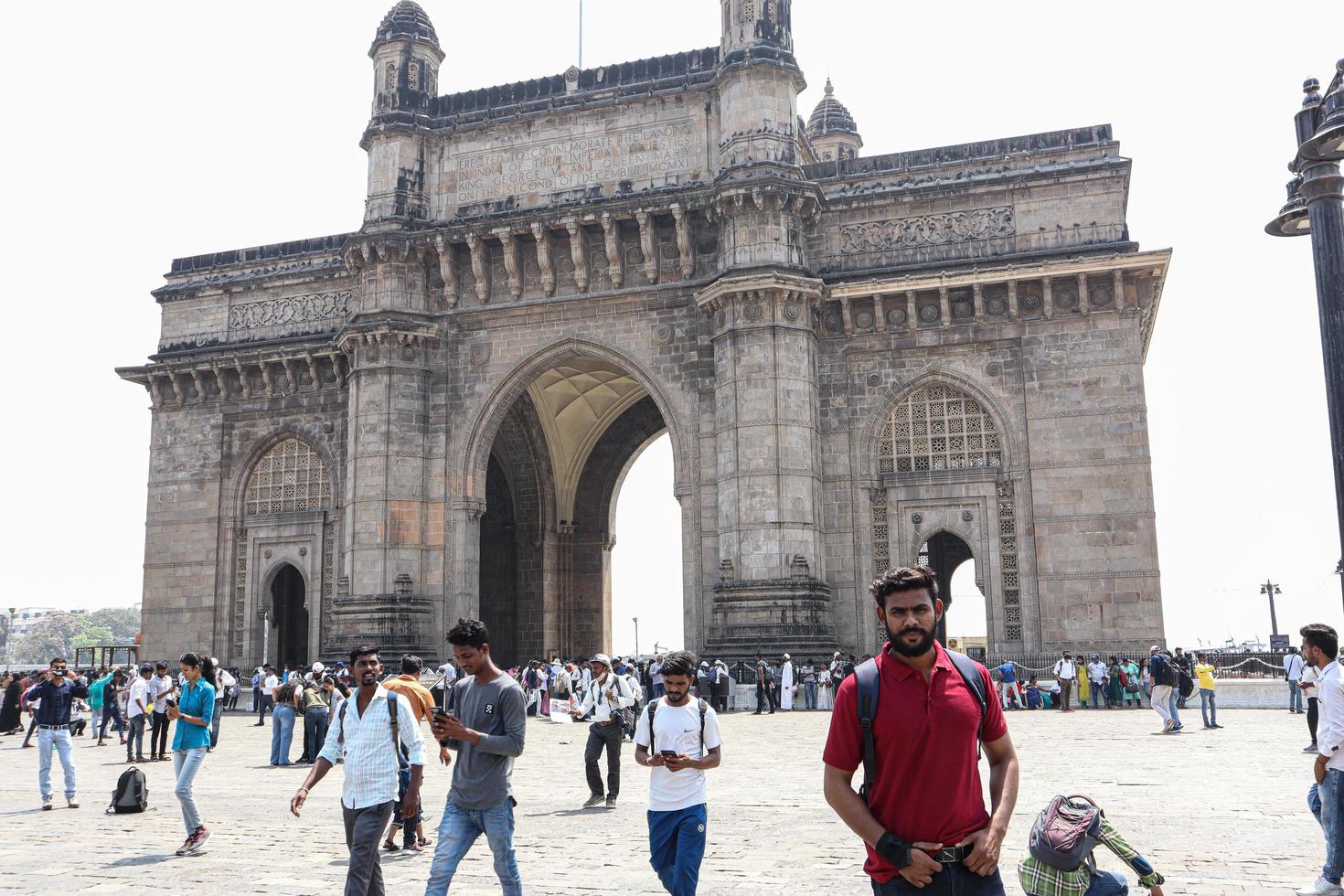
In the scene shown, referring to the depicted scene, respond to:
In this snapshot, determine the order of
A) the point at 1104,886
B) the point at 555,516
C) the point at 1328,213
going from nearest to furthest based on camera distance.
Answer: the point at 1104,886 < the point at 1328,213 < the point at 555,516

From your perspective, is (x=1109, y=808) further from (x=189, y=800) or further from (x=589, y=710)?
(x=189, y=800)

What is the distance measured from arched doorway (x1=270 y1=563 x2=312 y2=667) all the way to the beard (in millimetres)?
30960

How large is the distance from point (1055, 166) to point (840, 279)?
5128mm

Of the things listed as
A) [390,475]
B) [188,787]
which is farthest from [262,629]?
[188,787]

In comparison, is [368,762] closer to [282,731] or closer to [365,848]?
[365,848]

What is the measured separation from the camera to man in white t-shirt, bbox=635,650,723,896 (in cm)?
671

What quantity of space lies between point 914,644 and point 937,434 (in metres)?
23.1

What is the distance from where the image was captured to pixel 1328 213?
8305 millimetres

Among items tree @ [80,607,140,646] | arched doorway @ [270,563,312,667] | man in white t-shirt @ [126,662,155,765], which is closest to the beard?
man in white t-shirt @ [126,662,155,765]

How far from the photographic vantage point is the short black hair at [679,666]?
770cm

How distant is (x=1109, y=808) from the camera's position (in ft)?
34.7

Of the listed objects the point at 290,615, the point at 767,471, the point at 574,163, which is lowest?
the point at 290,615

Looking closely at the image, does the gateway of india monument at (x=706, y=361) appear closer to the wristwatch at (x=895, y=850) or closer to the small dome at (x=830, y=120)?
the small dome at (x=830, y=120)

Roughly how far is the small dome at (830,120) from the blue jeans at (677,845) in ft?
136
